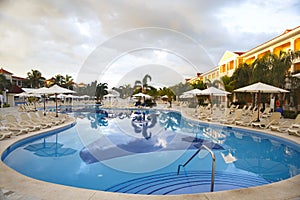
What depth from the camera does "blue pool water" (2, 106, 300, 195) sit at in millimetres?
4465

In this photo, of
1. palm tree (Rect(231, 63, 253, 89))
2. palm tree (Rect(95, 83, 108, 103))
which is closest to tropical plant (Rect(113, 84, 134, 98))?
palm tree (Rect(95, 83, 108, 103))

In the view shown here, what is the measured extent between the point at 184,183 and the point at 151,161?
1.66 meters

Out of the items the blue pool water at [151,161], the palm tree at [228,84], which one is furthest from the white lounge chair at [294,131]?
the palm tree at [228,84]

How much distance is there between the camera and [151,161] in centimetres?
588

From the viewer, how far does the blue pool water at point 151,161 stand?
14.6 ft

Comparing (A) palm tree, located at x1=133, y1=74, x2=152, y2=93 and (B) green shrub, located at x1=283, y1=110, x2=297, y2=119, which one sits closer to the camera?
(B) green shrub, located at x1=283, y1=110, x2=297, y2=119

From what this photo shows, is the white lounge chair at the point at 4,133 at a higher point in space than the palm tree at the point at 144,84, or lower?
lower

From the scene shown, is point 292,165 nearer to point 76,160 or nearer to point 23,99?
point 76,160

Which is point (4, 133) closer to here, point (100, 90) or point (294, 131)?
point (294, 131)

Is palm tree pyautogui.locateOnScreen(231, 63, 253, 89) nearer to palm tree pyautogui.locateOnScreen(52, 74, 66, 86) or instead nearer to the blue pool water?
the blue pool water

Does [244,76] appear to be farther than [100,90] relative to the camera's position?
No

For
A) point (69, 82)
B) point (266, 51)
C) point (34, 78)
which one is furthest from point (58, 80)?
point (266, 51)

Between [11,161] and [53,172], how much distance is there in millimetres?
1501

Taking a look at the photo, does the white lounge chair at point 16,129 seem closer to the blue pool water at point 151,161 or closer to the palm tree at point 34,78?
the blue pool water at point 151,161
